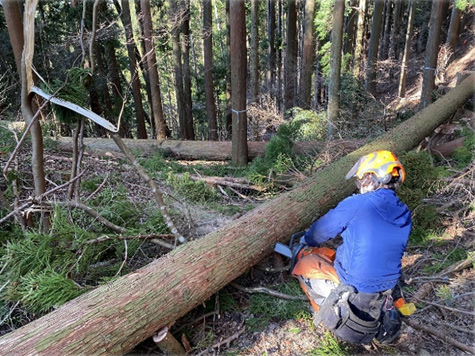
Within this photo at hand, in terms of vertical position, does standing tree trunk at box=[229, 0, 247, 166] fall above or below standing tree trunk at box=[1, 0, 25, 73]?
below

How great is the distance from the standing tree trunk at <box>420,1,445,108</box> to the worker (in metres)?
8.49

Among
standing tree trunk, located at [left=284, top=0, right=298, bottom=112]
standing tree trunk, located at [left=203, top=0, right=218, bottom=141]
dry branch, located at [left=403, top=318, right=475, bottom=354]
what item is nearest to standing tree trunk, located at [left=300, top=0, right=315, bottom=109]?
standing tree trunk, located at [left=284, top=0, right=298, bottom=112]

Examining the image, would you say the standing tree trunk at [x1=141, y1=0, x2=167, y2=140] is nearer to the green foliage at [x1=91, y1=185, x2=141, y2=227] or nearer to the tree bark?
the tree bark

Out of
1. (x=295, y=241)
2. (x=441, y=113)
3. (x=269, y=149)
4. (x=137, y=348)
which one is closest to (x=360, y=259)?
(x=295, y=241)

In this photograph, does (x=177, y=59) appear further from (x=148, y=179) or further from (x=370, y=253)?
(x=370, y=253)

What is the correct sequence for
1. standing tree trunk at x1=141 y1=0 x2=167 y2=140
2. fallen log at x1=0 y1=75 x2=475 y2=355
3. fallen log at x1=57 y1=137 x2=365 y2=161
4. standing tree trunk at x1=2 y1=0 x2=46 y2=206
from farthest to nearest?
standing tree trunk at x1=141 y1=0 x2=167 y2=140 → fallen log at x1=57 y1=137 x2=365 y2=161 → standing tree trunk at x1=2 y1=0 x2=46 y2=206 → fallen log at x1=0 y1=75 x2=475 y2=355

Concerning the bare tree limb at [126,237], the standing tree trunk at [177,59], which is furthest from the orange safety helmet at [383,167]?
the standing tree trunk at [177,59]

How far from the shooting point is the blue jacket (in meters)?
2.41

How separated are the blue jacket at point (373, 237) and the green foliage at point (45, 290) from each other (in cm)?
234

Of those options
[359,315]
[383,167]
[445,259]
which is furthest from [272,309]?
[445,259]

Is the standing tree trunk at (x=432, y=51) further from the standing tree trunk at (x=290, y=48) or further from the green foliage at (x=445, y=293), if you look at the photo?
the green foliage at (x=445, y=293)

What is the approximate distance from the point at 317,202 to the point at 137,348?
2.62 metres

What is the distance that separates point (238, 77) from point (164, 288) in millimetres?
5165

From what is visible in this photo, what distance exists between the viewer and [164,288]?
2.62 meters
